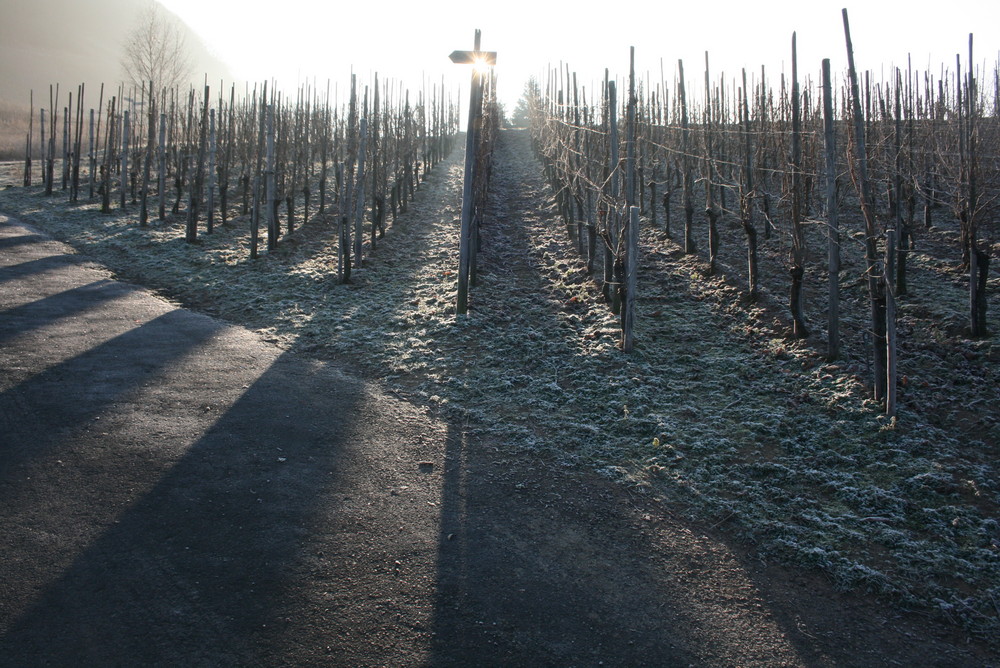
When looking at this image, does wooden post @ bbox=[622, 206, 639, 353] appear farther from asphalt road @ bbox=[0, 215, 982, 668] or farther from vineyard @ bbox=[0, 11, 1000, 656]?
asphalt road @ bbox=[0, 215, 982, 668]

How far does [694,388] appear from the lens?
291 inches

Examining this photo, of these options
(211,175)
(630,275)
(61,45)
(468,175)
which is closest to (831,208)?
(630,275)

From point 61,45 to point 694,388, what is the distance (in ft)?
352

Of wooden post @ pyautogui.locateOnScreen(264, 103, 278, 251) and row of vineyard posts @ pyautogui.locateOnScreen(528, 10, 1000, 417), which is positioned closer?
row of vineyard posts @ pyautogui.locateOnScreen(528, 10, 1000, 417)

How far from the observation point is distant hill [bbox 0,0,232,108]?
71125 millimetres

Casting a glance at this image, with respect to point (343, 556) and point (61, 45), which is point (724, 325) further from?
point (61, 45)

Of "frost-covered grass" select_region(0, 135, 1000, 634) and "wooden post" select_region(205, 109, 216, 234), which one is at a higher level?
"wooden post" select_region(205, 109, 216, 234)

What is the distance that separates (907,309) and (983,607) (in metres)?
6.11

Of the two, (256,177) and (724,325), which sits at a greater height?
(256,177)

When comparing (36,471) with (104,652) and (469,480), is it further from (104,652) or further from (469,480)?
(469,480)

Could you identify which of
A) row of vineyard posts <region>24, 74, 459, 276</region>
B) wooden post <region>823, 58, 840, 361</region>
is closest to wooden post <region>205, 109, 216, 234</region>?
row of vineyard posts <region>24, 74, 459, 276</region>

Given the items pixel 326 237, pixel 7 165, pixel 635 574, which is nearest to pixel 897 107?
pixel 635 574

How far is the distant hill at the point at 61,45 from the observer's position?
71125 mm

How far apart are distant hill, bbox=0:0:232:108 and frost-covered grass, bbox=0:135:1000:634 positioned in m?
68.8
